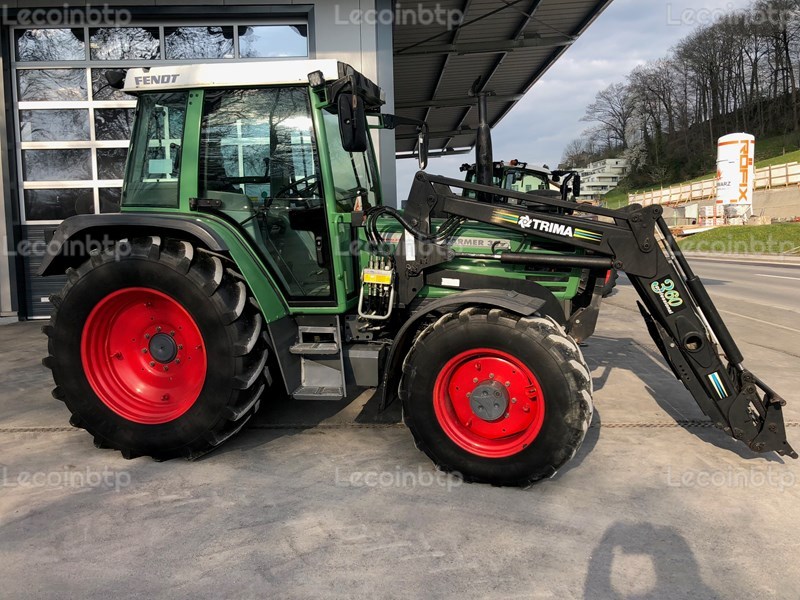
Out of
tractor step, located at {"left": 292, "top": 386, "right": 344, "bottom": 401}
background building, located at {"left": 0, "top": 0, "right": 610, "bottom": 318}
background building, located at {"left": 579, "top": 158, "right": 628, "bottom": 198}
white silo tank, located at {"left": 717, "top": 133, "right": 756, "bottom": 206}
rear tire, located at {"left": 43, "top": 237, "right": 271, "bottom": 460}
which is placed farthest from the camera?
background building, located at {"left": 579, "top": 158, "right": 628, "bottom": 198}

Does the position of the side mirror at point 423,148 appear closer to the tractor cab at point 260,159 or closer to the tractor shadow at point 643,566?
the tractor cab at point 260,159

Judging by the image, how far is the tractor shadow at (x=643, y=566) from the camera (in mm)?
2326

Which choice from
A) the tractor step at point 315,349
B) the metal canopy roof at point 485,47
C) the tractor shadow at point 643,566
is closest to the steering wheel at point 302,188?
the tractor step at point 315,349

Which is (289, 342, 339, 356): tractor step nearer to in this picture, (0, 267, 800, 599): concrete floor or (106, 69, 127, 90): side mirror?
(0, 267, 800, 599): concrete floor

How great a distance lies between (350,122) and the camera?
3.17 meters

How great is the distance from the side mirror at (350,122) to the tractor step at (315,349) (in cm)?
126

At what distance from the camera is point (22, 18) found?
830cm

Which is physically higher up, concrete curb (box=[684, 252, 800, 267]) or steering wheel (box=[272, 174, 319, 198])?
steering wheel (box=[272, 174, 319, 198])

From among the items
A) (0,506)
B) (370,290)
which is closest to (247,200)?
(370,290)

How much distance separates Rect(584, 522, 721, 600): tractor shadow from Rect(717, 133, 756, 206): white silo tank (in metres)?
30.0

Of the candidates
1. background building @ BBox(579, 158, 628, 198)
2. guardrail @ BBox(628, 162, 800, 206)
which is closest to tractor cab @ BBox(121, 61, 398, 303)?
guardrail @ BBox(628, 162, 800, 206)

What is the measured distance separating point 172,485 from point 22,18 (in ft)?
27.1

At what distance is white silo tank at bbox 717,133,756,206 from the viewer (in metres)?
27.8

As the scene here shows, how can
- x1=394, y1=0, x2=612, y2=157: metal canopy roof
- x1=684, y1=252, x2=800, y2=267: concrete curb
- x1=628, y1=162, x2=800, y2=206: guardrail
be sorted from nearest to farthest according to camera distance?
x1=394, y1=0, x2=612, y2=157: metal canopy roof < x1=684, y1=252, x2=800, y2=267: concrete curb < x1=628, y1=162, x2=800, y2=206: guardrail
